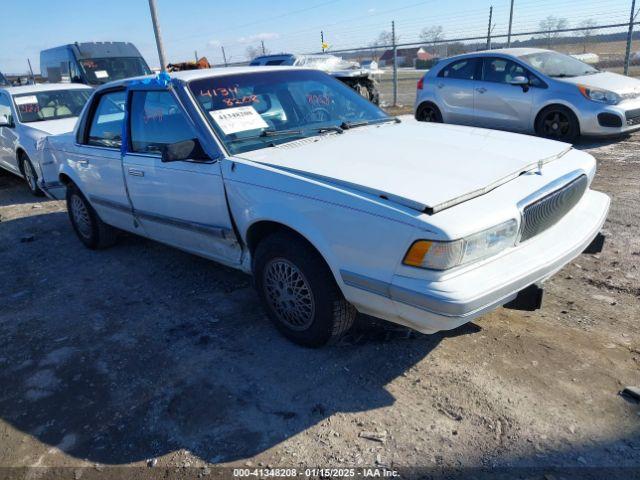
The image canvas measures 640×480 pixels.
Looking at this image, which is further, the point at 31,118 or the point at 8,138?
the point at 8,138

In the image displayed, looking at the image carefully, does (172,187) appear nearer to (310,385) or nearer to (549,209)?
(310,385)

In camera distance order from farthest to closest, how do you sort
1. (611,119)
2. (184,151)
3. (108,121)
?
1. (611,119)
2. (108,121)
3. (184,151)

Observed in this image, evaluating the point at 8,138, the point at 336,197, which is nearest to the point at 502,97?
the point at 336,197

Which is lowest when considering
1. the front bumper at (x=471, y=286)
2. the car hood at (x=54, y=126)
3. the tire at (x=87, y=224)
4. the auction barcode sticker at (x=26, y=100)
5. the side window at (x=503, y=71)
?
the tire at (x=87, y=224)

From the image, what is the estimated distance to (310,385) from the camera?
9.47ft

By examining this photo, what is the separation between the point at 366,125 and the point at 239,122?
39.1 inches

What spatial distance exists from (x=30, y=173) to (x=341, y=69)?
9.05 m

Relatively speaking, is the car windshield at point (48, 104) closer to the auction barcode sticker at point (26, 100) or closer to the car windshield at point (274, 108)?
the auction barcode sticker at point (26, 100)

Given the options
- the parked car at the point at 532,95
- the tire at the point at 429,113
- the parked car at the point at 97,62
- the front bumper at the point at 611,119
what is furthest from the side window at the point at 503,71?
the parked car at the point at 97,62

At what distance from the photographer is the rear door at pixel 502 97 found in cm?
845

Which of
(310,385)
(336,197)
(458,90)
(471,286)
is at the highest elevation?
(336,197)

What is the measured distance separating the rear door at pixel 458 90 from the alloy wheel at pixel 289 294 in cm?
706

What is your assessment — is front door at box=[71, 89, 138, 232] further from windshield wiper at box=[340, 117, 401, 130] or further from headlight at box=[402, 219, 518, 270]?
headlight at box=[402, 219, 518, 270]

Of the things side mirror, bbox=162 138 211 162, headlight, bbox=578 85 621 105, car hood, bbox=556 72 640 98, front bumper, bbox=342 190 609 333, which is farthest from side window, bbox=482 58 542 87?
side mirror, bbox=162 138 211 162
